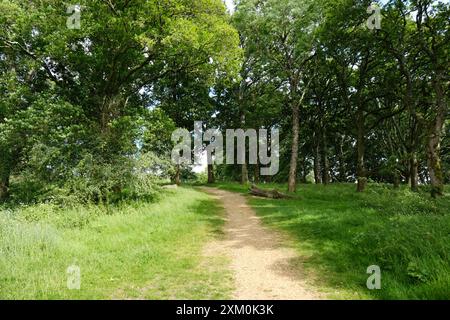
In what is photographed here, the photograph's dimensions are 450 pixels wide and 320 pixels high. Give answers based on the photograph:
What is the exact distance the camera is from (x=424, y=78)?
23.2 m

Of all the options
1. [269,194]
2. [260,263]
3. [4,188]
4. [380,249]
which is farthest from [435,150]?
[4,188]

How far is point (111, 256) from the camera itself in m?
8.48

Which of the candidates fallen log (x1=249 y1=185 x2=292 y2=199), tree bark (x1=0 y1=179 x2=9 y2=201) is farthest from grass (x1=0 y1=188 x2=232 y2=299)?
tree bark (x1=0 y1=179 x2=9 y2=201)

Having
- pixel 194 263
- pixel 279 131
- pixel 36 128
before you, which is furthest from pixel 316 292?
pixel 279 131

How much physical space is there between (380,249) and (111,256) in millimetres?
6806

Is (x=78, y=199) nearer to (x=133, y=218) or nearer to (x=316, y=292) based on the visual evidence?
(x=133, y=218)

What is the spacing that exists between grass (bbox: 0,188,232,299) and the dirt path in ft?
1.31

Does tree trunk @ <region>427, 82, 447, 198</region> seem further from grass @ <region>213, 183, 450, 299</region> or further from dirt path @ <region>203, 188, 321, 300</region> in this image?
dirt path @ <region>203, 188, 321, 300</region>

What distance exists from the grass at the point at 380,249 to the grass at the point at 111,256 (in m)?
2.48

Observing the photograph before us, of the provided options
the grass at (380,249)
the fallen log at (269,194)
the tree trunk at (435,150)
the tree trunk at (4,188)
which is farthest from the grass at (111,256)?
the tree trunk at (4,188)

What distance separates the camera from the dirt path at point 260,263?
21.0 feet

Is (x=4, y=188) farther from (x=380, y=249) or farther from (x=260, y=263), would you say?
(x=380, y=249)

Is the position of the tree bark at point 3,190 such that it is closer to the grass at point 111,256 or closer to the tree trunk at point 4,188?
the tree trunk at point 4,188
